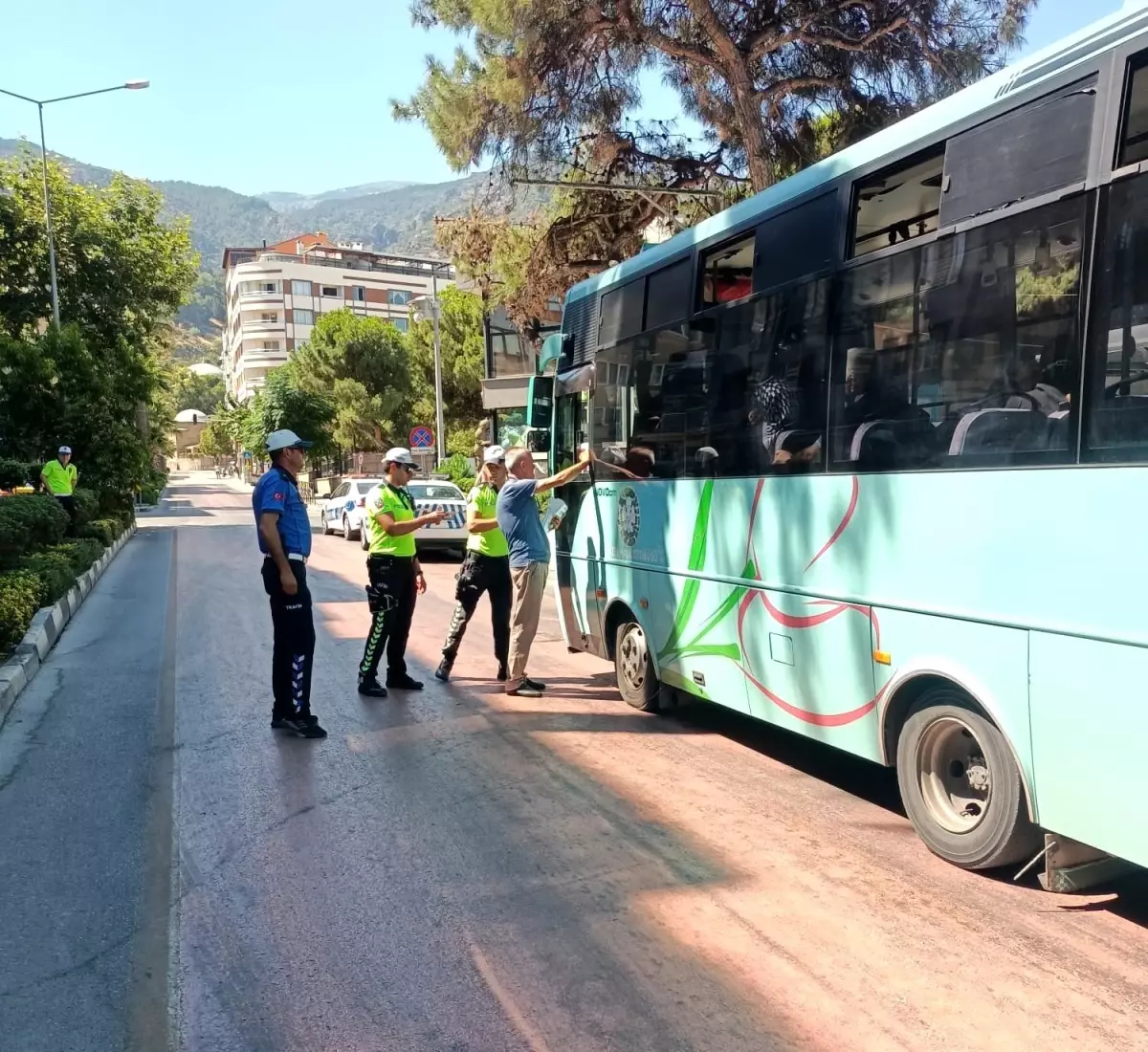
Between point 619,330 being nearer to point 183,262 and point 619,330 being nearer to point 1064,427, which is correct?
point 1064,427

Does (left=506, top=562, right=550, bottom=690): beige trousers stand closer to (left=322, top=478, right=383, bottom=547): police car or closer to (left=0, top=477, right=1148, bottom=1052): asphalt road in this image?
(left=0, top=477, right=1148, bottom=1052): asphalt road

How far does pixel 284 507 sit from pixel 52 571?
664 centimetres

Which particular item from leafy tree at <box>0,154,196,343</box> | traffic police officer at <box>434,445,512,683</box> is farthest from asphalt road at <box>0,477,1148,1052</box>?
leafy tree at <box>0,154,196,343</box>

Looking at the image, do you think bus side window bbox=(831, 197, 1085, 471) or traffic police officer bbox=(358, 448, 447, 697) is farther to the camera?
traffic police officer bbox=(358, 448, 447, 697)

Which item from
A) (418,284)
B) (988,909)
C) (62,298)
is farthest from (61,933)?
(418,284)

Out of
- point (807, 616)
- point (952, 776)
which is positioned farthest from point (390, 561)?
point (952, 776)

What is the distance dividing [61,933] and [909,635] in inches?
142

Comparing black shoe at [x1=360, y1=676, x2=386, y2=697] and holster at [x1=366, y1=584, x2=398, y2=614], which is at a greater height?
holster at [x1=366, y1=584, x2=398, y2=614]

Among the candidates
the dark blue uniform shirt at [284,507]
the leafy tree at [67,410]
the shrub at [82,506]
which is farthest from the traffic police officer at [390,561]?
the leafy tree at [67,410]

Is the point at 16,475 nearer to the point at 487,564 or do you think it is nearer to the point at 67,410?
the point at 67,410

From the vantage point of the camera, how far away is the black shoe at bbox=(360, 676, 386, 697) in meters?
7.54

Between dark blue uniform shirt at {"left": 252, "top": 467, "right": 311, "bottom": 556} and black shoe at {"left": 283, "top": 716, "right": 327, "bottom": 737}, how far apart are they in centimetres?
109

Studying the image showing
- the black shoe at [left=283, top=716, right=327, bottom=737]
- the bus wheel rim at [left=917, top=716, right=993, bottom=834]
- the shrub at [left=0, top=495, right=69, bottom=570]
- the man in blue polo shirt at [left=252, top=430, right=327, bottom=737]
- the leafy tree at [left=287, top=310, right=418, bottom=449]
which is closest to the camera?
the bus wheel rim at [left=917, top=716, right=993, bottom=834]

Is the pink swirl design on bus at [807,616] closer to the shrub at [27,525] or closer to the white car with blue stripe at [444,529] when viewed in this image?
the shrub at [27,525]
